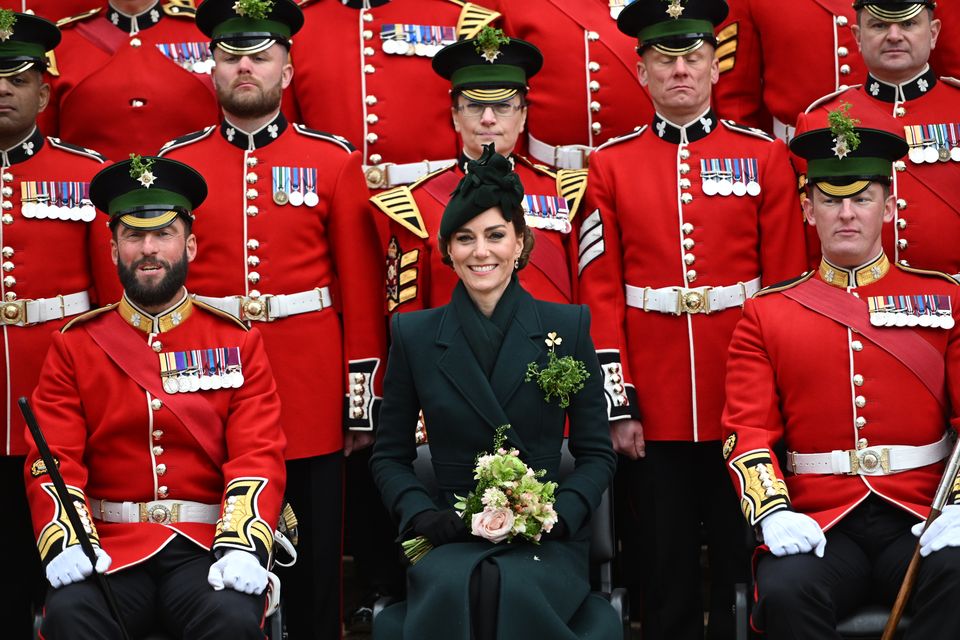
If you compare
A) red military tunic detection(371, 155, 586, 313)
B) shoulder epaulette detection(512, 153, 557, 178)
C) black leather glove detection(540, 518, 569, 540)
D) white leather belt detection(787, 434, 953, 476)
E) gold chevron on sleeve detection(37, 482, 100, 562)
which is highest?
shoulder epaulette detection(512, 153, 557, 178)

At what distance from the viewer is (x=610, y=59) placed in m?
5.93

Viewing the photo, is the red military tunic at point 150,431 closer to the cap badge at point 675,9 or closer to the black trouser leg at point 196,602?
the black trouser leg at point 196,602

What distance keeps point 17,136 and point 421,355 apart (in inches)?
71.0

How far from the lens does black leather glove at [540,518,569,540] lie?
14.6 feet

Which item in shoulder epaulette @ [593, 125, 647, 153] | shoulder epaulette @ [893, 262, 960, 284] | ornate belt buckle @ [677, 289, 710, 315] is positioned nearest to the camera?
shoulder epaulette @ [893, 262, 960, 284]

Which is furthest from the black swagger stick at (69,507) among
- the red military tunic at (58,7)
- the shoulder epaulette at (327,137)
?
the red military tunic at (58,7)

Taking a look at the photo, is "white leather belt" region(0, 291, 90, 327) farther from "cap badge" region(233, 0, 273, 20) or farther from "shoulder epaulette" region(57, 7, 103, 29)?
"shoulder epaulette" region(57, 7, 103, 29)

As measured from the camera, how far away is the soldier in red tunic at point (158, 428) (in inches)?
180

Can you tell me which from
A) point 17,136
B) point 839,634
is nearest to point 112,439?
point 17,136

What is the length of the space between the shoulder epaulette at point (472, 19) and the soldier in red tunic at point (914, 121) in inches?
48.9

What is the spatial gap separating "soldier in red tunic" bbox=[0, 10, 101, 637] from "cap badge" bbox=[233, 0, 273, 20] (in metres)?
0.68

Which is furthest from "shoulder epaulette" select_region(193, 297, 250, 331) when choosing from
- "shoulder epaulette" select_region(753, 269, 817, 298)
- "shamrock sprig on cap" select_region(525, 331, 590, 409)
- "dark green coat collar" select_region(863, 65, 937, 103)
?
"dark green coat collar" select_region(863, 65, 937, 103)

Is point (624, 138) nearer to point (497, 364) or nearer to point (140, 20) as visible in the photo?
point (497, 364)

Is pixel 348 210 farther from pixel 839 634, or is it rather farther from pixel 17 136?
pixel 839 634
